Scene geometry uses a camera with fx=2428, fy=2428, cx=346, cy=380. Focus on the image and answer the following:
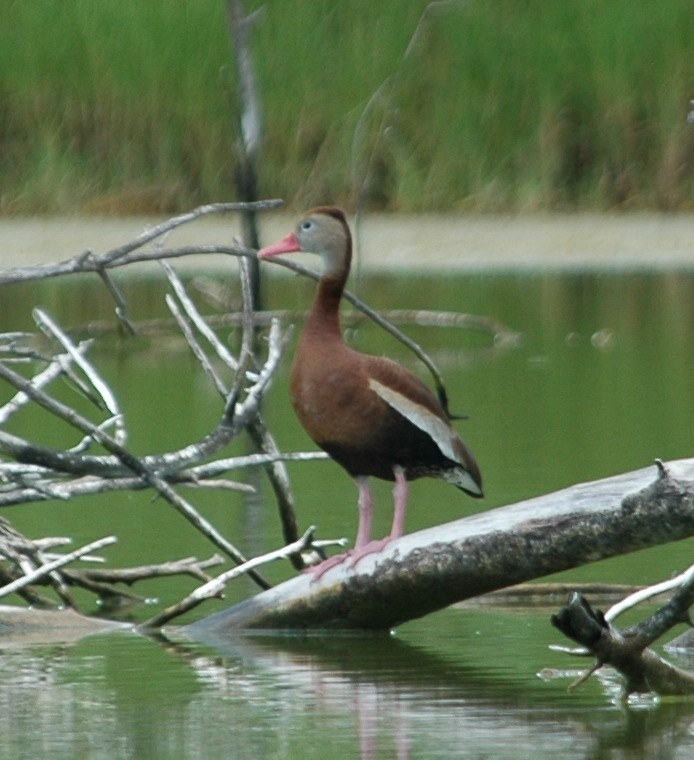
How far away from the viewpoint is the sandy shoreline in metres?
13.5

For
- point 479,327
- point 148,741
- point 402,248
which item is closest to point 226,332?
point 479,327

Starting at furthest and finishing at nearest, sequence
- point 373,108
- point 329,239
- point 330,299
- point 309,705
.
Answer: point 373,108, point 329,239, point 330,299, point 309,705

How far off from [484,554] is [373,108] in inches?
375

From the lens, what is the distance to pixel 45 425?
789 cm

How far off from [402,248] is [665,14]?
2282mm

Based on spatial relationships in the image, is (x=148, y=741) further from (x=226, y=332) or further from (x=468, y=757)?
(x=226, y=332)

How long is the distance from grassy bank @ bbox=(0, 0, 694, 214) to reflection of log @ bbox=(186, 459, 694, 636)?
9.23 m

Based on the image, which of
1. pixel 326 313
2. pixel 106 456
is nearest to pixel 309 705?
pixel 106 456

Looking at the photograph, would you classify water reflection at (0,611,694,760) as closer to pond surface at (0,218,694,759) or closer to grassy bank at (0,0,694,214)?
pond surface at (0,218,694,759)

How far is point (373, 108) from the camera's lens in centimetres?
1362

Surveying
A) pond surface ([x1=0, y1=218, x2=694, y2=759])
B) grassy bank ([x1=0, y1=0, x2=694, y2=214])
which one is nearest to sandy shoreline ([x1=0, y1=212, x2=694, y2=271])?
grassy bank ([x1=0, y1=0, x2=694, y2=214])

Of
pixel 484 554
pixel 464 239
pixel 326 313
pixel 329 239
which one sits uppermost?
pixel 464 239

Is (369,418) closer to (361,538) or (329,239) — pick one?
(361,538)

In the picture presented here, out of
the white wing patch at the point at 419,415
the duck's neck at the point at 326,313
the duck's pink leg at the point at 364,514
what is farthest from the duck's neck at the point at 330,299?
the duck's pink leg at the point at 364,514
